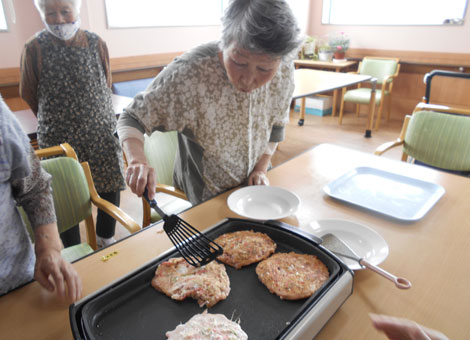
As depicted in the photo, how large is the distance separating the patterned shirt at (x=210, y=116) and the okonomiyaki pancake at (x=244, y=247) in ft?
1.43

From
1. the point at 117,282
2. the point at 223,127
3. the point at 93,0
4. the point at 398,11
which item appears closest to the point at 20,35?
the point at 93,0

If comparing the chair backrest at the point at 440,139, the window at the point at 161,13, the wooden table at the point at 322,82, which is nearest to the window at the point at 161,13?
the window at the point at 161,13

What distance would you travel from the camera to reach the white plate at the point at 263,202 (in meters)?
1.11

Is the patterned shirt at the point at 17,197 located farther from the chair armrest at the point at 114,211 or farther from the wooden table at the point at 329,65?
the wooden table at the point at 329,65

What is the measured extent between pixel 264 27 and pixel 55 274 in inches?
31.6

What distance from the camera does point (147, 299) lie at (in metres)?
0.75

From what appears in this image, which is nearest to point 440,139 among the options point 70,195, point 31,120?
point 70,195

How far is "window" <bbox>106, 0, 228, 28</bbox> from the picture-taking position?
11.7 feet

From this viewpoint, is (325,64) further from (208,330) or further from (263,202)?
(208,330)

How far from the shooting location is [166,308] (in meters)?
0.73

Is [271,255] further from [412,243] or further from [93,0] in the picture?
[93,0]

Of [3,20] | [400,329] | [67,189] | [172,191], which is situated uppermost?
[3,20]

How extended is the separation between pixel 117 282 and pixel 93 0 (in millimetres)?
3390

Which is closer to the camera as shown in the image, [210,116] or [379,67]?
[210,116]
